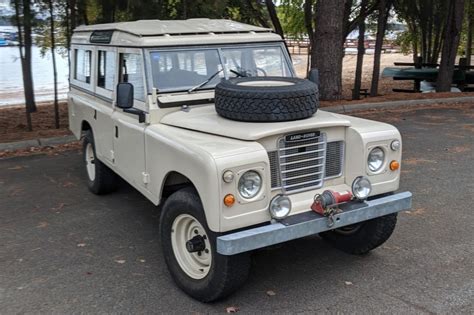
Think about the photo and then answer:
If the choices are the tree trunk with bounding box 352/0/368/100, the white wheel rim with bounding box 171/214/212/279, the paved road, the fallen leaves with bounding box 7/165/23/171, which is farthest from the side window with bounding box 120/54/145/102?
the tree trunk with bounding box 352/0/368/100

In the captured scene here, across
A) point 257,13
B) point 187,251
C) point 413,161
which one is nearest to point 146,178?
point 187,251

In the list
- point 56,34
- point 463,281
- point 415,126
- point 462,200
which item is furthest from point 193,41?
point 56,34

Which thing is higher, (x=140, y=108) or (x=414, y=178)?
(x=140, y=108)

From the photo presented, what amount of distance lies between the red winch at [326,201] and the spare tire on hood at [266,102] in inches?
24.9

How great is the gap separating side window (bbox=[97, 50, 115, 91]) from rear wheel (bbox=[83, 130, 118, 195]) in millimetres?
761

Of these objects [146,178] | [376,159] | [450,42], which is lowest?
[146,178]

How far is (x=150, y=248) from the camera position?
468 cm

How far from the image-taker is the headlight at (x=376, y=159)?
3.98m

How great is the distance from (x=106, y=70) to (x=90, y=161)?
142cm

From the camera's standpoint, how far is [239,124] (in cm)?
383

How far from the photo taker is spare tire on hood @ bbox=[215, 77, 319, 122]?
148 inches

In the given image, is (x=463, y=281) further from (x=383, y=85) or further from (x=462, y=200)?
(x=383, y=85)

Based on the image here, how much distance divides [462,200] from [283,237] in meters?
3.19

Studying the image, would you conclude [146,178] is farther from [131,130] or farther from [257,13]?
[257,13]
